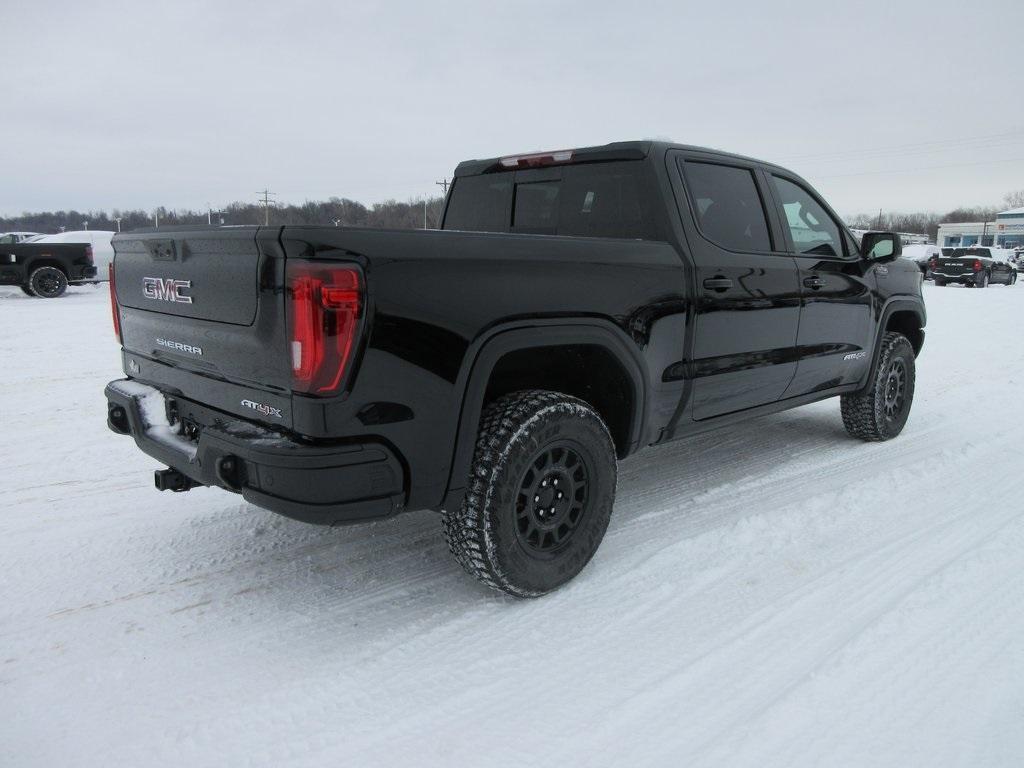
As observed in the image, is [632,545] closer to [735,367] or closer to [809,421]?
[735,367]

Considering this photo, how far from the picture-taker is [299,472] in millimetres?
2232

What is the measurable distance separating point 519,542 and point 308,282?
1255 mm

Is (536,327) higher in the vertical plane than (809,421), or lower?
higher

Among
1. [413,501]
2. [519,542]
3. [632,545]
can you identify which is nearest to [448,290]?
[413,501]

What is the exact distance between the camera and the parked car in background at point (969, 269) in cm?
2392

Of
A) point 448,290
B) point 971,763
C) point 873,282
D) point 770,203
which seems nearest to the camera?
point 971,763

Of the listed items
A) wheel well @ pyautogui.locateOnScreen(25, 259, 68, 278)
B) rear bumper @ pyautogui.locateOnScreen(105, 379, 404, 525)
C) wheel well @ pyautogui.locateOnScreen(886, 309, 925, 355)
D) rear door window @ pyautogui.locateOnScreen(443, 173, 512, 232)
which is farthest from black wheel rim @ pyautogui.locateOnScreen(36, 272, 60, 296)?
wheel well @ pyautogui.locateOnScreen(886, 309, 925, 355)

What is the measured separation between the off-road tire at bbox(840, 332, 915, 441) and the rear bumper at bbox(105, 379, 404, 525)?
3.90 meters

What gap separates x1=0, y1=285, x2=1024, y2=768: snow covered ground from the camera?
2102 millimetres

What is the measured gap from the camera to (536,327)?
2756 millimetres

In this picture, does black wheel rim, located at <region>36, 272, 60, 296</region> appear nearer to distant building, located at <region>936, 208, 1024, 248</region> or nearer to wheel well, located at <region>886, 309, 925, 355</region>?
wheel well, located at <region>886, 309, 925, 355</region>

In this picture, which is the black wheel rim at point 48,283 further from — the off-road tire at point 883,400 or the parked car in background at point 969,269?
the parked car in background at point 969,269

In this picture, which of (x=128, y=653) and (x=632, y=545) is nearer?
(x=128, y=653)

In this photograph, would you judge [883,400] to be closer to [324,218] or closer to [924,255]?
[324,218]
